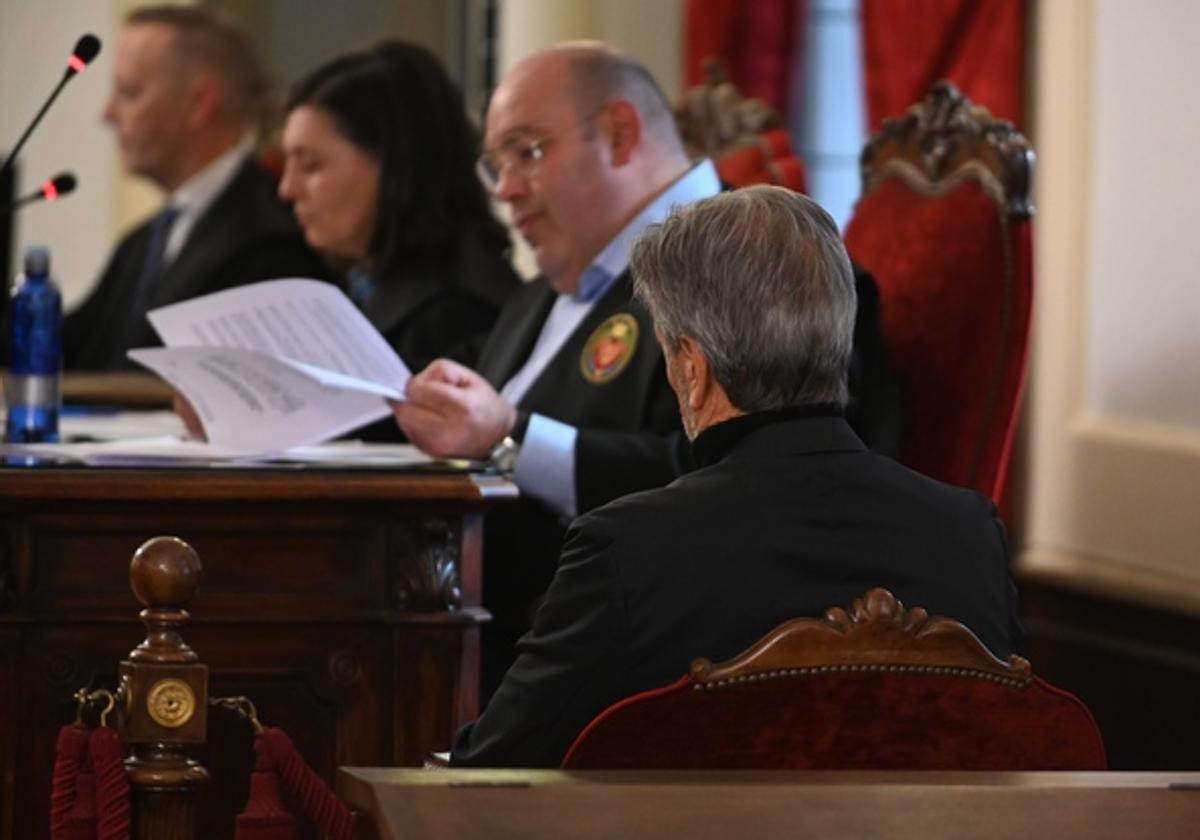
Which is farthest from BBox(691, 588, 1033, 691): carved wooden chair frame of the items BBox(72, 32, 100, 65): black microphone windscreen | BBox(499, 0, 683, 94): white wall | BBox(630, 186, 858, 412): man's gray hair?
BBox(499, 0, 683, 94): white wall

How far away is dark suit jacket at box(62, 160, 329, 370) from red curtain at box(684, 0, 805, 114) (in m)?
1.32

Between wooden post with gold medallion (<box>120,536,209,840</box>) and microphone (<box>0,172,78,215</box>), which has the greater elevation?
microphone (<box>0,172,78,215</box>)

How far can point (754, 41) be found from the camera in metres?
6.10

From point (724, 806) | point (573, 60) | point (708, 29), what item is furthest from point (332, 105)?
point (724, 806)

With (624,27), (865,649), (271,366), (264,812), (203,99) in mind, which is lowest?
(264,812)

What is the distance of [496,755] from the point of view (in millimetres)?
1901

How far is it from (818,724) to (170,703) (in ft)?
1.88

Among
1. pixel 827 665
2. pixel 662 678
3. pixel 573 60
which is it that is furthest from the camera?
pixel 573 60

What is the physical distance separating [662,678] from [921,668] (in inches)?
8.7

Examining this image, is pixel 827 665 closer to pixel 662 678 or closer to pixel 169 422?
pixel 662 678

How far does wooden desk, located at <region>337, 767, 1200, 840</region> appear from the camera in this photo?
149cm

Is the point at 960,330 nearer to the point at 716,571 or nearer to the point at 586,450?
the point at 586,450

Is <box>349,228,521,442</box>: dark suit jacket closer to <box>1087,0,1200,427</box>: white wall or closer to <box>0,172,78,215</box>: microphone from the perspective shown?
<box>0,172,78,215</box>: microphone

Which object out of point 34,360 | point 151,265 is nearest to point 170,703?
point 34,360
